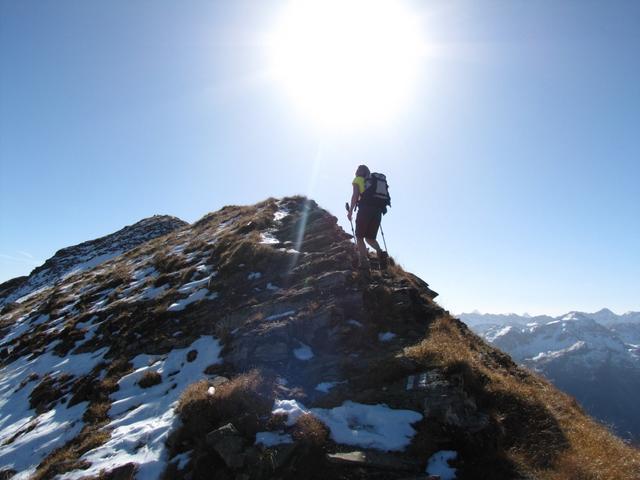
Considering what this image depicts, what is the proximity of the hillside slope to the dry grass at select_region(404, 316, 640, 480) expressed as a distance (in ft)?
0.11

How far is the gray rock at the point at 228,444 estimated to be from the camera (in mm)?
6797

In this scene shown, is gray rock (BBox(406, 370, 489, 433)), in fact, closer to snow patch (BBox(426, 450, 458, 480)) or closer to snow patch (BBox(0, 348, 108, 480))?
snow patch (BBox(426, 450, 458, 480))

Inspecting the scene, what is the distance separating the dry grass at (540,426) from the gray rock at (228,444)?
160 inches

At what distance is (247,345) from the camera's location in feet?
35.2

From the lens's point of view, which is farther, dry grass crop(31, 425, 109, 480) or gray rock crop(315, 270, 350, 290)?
gray rock crop(315, 270, 350, 290)

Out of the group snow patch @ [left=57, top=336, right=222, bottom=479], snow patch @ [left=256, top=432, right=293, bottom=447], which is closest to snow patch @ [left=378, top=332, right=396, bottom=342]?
snow patch @ [left=256, top=432, right=293, bottom=447]

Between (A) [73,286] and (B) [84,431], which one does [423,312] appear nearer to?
(B) [84,431]

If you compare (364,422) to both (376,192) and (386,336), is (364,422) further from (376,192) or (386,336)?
(376,192)

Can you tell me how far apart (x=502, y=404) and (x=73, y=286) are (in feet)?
93.5

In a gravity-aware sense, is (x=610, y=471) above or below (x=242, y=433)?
below

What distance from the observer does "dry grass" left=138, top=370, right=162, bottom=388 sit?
421 inches

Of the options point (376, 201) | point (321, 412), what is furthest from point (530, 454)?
point (376, 201)

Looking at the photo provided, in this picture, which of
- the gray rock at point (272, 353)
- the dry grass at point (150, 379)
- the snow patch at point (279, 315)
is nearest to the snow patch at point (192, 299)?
the snow patch at point (279, 315)

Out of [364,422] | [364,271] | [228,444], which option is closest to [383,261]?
[364,271]
